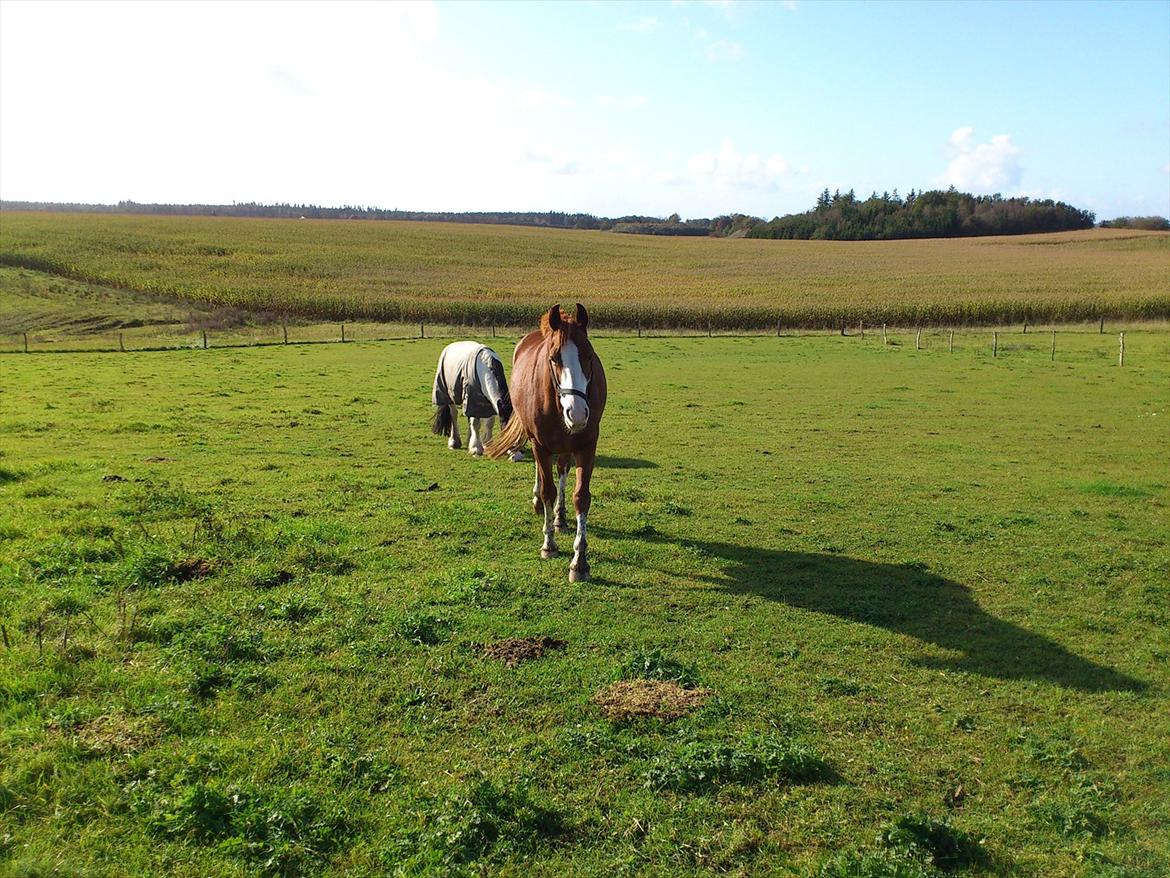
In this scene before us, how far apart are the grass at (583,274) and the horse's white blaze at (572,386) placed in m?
36.5

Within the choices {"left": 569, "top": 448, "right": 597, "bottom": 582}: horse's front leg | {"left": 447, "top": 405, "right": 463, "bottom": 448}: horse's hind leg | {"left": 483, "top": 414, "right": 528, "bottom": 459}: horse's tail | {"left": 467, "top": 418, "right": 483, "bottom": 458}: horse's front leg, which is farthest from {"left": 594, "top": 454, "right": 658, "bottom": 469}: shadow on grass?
{"left": 569, "top": 448, "right": 597, "bottom": 582}: horse's front leg

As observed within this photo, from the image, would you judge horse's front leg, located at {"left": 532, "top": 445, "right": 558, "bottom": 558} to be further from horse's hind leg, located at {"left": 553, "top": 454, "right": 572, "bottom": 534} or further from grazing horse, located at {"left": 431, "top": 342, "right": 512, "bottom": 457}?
grazing horse, located at {"left": 431, "top": 342, "right": 512, "bottom": 457}

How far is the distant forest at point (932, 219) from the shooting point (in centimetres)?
10769

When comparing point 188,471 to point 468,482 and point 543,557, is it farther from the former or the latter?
point 543,557

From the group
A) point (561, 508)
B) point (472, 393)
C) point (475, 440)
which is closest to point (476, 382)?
point (472, 393)

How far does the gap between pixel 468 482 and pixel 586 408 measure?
15.6 ft

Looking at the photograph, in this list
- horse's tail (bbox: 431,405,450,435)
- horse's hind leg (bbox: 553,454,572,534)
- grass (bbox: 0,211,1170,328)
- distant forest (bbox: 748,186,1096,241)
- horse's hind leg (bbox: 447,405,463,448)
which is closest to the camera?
horse's hind leg (bbox: 553,454,572,534)

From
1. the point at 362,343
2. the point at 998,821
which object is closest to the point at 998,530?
the point at 998,821

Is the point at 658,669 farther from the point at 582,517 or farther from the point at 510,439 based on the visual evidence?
the point at 510,439

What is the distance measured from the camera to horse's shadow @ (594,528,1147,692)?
20.2ft

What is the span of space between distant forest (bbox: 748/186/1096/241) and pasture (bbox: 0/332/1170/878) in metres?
102

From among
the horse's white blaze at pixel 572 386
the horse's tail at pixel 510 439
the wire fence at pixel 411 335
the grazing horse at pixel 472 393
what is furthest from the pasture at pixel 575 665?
the wire fence at pixel 411 335

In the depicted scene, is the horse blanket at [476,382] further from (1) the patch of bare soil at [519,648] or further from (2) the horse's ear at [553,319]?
(1) the patch of bare soil at [519,648]

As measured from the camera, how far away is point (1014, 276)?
5753 centimetres
